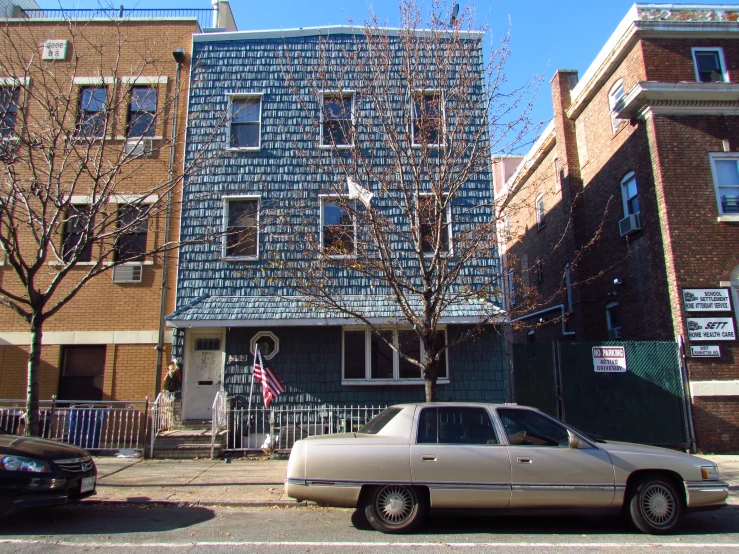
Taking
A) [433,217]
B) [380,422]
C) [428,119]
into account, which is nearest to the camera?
[380,422]

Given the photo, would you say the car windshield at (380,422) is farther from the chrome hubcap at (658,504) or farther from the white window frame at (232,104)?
the white window frame at (232,104)

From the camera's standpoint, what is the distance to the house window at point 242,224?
12.8 meters

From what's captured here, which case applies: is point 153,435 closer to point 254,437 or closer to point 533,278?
point 254,437

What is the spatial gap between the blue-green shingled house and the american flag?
1.86 feet

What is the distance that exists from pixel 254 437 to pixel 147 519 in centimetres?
476

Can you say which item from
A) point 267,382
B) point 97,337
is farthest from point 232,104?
point 267,382

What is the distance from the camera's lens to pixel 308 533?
6.08 meters

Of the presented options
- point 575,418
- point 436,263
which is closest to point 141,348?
point 436,263

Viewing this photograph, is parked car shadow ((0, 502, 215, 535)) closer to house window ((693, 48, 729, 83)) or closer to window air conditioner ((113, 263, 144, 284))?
window air conditioner ((113, 263, 144, 284))

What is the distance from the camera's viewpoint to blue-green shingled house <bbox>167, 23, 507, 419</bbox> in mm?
11828

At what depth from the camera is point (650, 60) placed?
12539 mm

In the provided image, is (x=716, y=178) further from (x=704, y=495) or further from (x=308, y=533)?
(x=308, y=533)

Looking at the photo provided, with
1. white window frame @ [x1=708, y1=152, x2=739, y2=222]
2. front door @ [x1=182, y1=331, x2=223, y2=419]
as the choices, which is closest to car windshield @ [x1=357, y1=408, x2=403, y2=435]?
front door @ [x1=182, y1=331, x2=223, y2=419]

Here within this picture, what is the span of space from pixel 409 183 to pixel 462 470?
7.20 m
